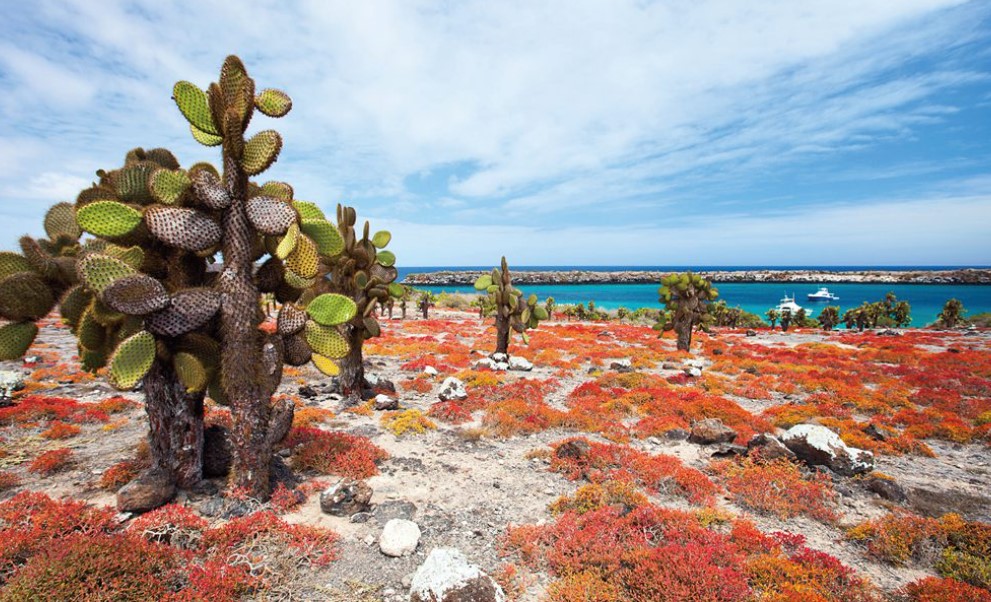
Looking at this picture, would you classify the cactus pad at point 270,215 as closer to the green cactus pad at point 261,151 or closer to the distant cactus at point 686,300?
the green cactus pad at point 261,151

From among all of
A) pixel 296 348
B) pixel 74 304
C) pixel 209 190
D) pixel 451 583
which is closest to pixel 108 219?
pixel 209 190

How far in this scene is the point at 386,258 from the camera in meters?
12.5

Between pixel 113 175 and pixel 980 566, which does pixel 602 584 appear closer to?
pixel 980 566

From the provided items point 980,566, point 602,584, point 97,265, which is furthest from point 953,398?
point 97,265

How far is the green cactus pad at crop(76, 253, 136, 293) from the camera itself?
4.85 m

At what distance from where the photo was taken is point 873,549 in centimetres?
554

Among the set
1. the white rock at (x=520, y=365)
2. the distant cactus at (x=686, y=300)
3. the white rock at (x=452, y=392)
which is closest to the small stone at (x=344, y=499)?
the white rock at (x=452, y=392)

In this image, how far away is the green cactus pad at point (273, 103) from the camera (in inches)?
229

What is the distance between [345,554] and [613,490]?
168 inches

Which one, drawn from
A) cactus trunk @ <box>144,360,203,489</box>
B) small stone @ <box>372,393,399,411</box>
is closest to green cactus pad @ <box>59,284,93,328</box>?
cactus trunk @ <box>144,360,203,489</box>

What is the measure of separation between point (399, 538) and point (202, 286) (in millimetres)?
4612

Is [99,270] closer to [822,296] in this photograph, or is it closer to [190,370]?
[190,370]

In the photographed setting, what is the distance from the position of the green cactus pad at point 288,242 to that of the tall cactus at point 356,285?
17.0ft

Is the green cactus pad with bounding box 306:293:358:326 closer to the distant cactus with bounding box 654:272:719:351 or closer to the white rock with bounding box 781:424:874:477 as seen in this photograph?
the white rock with bounding box 781:424:874:477
